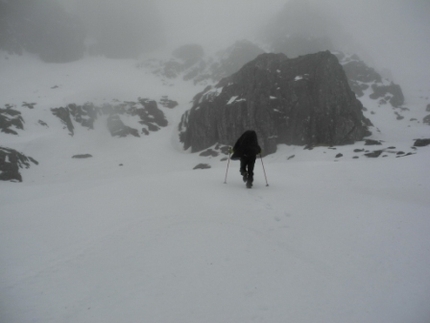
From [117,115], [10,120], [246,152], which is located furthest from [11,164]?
[246,152]

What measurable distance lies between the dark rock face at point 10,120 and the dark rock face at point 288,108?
35695 millimetres

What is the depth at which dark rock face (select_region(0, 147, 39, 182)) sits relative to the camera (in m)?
30.5

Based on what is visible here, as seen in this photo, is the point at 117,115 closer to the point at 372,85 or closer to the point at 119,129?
the point at 119,129

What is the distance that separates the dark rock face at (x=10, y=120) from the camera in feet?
136

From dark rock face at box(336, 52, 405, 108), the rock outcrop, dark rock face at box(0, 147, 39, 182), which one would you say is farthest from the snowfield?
dark rock face at box(336, 52, 405, 108)

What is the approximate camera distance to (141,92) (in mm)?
82938

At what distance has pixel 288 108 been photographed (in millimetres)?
51844

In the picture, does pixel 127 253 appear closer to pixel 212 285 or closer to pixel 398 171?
pixel 212 285

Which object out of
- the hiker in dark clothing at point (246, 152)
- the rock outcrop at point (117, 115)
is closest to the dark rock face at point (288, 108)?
the rock outcrop at point (117, 115)

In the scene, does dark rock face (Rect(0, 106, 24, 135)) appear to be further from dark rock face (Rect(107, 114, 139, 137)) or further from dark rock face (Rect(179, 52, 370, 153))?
dark rock face (Rect(179, 52, 370, 153))

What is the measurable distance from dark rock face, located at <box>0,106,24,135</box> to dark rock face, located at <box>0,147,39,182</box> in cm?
1040

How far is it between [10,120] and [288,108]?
196ft

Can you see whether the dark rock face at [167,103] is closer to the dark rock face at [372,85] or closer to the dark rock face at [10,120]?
the dark rock face at [10,120]

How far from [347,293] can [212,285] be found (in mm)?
1852
